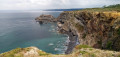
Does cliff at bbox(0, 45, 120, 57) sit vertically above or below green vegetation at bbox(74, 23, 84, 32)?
above

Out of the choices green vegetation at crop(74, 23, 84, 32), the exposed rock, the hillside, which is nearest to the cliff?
the hillside

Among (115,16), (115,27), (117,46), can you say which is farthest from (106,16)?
(117,46)

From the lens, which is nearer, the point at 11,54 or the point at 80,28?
the point at 11,54

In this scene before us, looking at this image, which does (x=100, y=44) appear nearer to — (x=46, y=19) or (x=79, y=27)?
(x=79, y=27)

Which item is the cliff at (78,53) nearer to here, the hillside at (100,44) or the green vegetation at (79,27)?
the hillside at (100,44)

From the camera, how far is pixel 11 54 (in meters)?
21.6

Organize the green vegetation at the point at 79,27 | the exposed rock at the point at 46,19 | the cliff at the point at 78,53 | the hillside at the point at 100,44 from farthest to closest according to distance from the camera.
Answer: the exposed rock at the point at 46,19 < the green vegetation at the point at 79,27 < the hillside at the point at 100,44 < the cliff at the point at 78,53

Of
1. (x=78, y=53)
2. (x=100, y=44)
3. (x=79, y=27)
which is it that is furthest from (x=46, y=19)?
(x=78, y=53)

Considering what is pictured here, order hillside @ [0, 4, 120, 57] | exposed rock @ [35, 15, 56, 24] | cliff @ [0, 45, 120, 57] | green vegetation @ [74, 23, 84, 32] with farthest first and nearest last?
exposed rock @ [35, 15, 56, 24], green vegetation @ [74, 23, 84, 32], hillside @ [0, 4, 120, 57], cliff @ [0, 45, 120, 57]

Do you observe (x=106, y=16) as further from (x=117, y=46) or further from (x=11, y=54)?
(x=11, y=54)

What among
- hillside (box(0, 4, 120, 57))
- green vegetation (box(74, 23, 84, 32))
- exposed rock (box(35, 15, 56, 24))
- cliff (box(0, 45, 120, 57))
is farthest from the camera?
exposed rock (box(35, 15, 56, 24))

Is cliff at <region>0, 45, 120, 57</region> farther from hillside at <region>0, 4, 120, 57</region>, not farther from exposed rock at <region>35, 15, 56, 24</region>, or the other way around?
exposed rock at <region>35, 15, 56, 24</region>

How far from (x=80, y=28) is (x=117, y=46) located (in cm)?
4482

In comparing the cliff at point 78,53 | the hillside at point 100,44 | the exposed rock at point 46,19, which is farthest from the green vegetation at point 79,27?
the exposed rock at point 46,19
